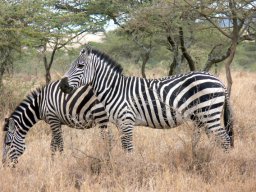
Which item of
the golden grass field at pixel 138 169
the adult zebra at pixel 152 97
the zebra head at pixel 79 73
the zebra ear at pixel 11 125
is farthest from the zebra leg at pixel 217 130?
the zebra ear at pixel 11 125

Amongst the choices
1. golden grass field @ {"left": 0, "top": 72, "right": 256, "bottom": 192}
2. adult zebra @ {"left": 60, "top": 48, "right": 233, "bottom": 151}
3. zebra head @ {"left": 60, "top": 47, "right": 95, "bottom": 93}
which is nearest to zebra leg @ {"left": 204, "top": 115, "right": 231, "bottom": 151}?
adult zebra @ {"left": 60, "top": 48, "right": 233, "bottom": 151}

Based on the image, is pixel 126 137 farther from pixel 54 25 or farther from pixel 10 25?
pixel 54 25

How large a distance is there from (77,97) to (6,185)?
1.95m

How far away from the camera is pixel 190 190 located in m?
3.99

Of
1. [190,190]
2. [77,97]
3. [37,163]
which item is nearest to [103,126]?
[77,97]

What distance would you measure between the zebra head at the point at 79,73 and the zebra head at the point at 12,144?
777 mm

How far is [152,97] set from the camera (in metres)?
5.71

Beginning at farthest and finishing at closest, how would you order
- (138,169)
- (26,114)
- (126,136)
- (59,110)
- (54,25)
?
(54,25) → (59,110) → (26,114) → (126,136) → (138,169)

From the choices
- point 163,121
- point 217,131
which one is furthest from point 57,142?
point 217,131

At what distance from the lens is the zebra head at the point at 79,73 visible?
5480mm

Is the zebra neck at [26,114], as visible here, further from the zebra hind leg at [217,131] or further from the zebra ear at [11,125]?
the zebra hind leg at [217,131]

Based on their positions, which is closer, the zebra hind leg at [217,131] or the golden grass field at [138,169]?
the golden grass field at [138,169]

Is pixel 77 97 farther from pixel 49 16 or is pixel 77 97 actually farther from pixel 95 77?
pixel 49 16

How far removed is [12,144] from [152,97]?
6.13 ft
